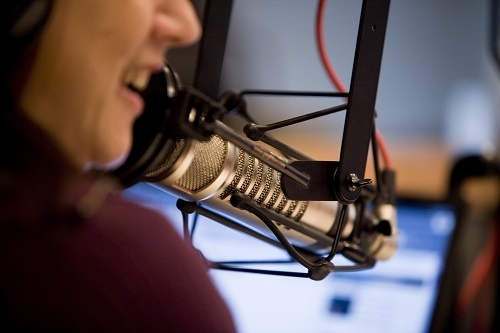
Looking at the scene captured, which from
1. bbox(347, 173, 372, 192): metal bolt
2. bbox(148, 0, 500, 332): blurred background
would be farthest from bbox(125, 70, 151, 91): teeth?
bbox(148, 0, 500, 332): blurred background

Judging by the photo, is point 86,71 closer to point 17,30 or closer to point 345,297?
point 17,30

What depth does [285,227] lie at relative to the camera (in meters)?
0.60

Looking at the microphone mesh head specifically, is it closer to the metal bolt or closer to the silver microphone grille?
the silver microphone grille

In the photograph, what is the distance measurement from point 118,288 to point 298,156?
27cm

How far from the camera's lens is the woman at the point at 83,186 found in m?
0.31

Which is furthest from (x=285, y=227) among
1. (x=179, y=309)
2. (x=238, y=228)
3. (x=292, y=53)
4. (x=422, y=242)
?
(x=292, y=53)

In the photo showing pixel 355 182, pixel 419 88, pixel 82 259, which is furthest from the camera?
pixel 419 88

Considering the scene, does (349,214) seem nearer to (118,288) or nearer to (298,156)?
(298,156)

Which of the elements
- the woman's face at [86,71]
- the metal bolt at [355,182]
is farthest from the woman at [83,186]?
the metal bolt at [355,182]

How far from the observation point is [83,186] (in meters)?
0.34

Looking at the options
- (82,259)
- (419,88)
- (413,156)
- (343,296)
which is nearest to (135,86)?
(82,259)

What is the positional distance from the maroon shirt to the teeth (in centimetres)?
7

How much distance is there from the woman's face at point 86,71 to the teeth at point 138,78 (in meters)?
0.02

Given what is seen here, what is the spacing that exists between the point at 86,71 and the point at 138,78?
0.06 meters
